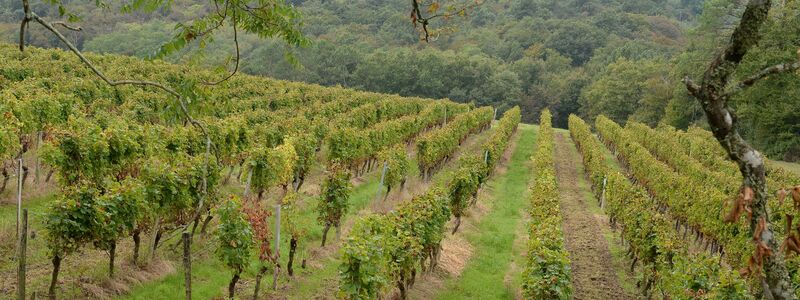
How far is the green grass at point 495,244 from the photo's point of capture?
39.9 ft

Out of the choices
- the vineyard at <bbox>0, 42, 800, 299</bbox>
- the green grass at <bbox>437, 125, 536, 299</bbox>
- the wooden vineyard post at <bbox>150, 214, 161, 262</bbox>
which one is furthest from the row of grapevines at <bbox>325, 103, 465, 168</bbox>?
the wooden vineyard post at <bbox>150, 214, 161, 262</bbox>

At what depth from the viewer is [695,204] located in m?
16.8

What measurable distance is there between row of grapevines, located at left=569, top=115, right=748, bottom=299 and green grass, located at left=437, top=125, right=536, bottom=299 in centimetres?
307

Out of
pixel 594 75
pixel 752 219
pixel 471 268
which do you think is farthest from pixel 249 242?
pixel 594 75

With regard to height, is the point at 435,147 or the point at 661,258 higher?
the point at 435,147

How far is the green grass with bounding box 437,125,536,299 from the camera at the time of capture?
39.9 ft

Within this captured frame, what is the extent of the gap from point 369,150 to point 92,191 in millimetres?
14173

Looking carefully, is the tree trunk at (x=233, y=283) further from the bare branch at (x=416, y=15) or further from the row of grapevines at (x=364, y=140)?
the row of grapevines at (x=364, y=140)

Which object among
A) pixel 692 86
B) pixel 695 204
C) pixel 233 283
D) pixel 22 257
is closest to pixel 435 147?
pixel 695 204

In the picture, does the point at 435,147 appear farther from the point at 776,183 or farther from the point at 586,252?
the point at 776,183

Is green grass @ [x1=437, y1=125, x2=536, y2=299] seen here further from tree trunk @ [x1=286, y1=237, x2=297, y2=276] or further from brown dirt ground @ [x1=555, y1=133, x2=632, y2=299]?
tree trunk @ [x1=286, y1=237, x2=297, y2=276]

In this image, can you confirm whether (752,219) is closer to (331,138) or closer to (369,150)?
(331,138)

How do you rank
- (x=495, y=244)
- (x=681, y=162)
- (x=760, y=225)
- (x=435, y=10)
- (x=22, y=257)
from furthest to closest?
(x=681, y=162)
(x=495, y=244)
(x=22, y=257)
(x=435, y=10)
(x=760, y=225)

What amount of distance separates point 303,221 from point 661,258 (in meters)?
8.58
